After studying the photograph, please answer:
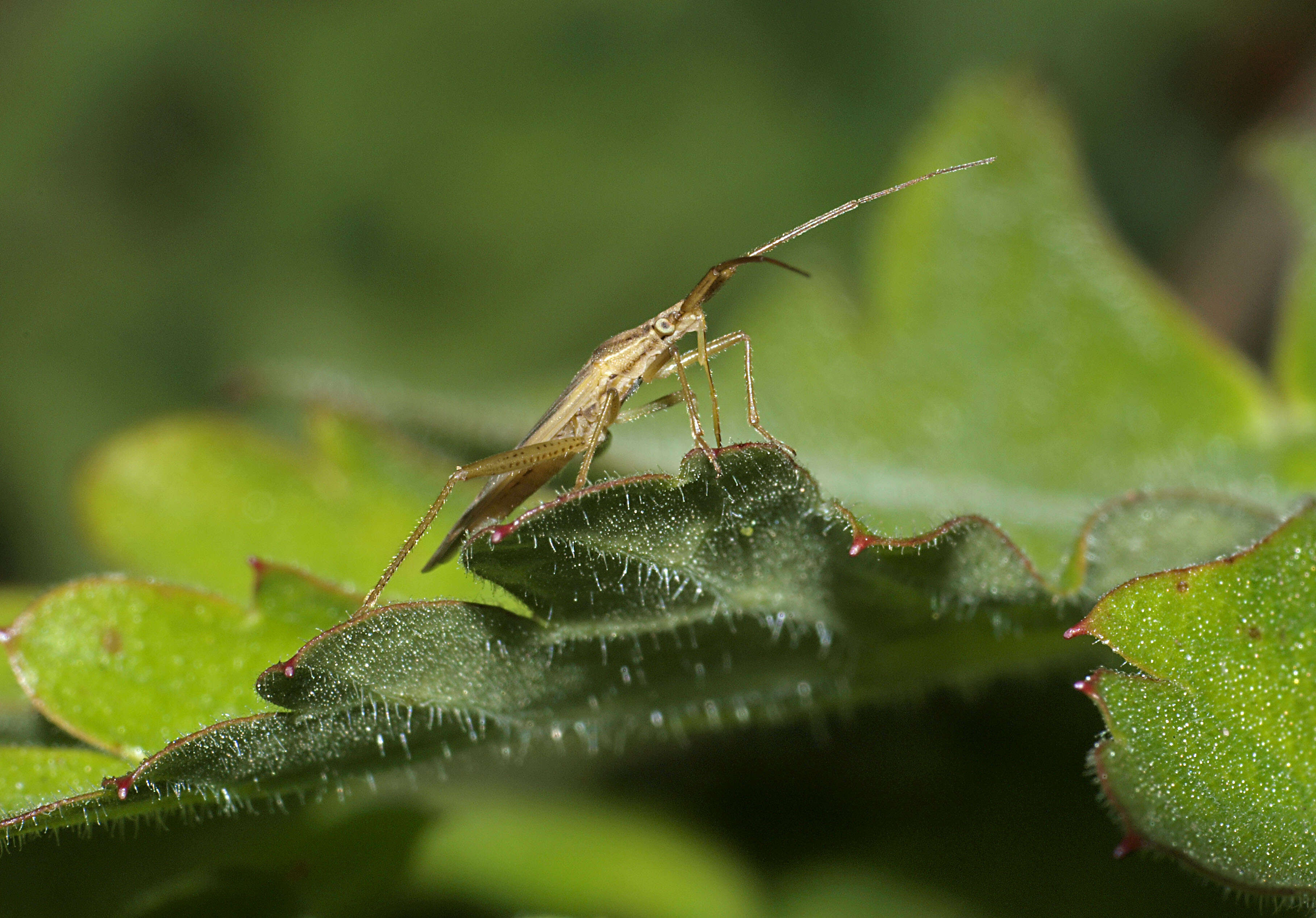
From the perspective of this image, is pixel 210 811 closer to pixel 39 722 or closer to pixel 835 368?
pixel 39 722

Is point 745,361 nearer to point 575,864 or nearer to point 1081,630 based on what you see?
point 575,864

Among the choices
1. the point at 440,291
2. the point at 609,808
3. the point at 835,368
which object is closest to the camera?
the point at 609,808

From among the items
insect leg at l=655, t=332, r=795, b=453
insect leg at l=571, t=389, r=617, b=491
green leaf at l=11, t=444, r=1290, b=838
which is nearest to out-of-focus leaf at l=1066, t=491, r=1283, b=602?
green leaf at l=11, t=444, r=1290, b=838

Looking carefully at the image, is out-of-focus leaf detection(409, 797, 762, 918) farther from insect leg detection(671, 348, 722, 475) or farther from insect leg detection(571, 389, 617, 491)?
insect leg detection(671, 348, 722, 475)

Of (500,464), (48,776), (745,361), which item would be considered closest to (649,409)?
(745,361)

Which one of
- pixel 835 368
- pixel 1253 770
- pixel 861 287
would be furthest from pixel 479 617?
pixel 861 287

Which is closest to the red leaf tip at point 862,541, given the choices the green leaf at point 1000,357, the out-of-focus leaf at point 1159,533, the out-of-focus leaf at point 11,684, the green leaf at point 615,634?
Result: the green leaf at point 615,634
